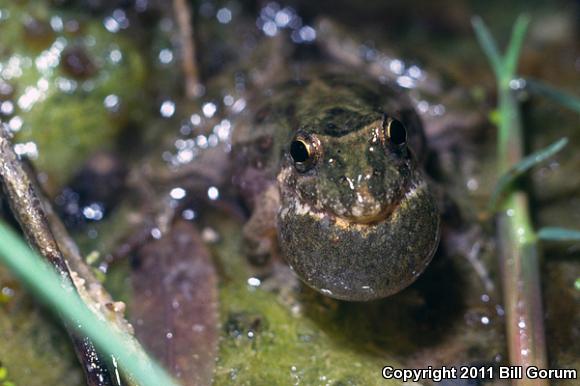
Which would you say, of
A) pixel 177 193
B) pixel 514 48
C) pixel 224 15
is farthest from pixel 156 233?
pixel 514 48

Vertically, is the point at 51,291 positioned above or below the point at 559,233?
below

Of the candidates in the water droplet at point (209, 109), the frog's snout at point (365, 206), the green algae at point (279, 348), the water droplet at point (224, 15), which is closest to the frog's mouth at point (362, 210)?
the frog's snout at point (365, 206)

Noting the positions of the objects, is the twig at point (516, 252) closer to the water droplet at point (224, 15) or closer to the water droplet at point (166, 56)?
the water droplet at point (224, 15)

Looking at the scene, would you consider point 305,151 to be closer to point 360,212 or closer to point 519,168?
point 360,212

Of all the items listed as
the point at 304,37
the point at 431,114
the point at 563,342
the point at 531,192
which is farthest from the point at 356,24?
the point at 563,342

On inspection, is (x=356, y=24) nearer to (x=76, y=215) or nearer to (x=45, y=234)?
(x=76, y=215)

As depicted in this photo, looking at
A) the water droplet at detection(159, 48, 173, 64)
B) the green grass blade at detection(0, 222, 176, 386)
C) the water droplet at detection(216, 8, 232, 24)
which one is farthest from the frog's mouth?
the water droplet at detection(216, 8, 232, 24)
